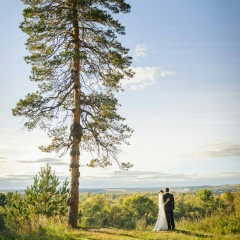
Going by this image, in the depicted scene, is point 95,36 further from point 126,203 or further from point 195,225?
point 126,203

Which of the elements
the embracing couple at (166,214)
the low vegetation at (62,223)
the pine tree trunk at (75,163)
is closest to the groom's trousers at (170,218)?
the embracing couple at (166,214)

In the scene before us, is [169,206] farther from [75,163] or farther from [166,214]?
[75,163]

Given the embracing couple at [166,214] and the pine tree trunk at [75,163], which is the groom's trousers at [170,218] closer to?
the embracing couple at [166,214]

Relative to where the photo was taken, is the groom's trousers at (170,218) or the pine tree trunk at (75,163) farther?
the groom's trousers at (170,218)

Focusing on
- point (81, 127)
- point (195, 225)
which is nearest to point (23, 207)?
point (81, 127)

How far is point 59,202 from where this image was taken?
1970 cm

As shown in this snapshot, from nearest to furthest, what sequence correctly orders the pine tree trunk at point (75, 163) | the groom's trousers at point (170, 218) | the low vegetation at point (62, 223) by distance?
the low vegetation at point (62, 223) < the pine tree trunk at point (75, 163) < the groom's trousers at point (170, 218)

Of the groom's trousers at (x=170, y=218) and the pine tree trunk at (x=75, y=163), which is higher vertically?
the pine tree trunk at (x=75, y=163)

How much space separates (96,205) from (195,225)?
7160 centimetres

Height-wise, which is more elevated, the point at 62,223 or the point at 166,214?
the point at 166,214

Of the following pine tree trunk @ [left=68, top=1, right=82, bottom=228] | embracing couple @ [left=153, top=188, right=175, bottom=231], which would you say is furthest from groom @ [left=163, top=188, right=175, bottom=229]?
pine tree trunk @ [left=68, top=1, right=82, bottom=228]

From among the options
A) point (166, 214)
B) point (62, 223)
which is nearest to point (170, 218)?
point (166, 214)

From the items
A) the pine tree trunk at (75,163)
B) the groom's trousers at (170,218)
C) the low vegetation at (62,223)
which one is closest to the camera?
the low vegetation at (62,223)

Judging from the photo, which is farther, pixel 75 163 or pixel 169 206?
pixel 169 206
